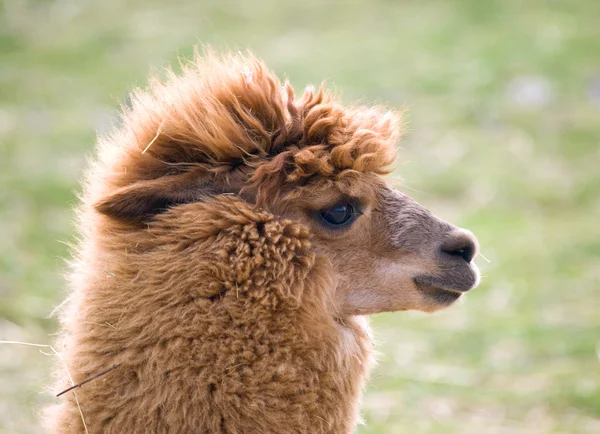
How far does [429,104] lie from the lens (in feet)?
32.4

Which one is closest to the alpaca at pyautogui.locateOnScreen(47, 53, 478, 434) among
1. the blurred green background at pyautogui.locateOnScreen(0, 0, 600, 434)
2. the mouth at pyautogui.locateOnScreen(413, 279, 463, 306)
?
the mouth at pyautogui.locateOnScreen(413, 279, 463, 306)

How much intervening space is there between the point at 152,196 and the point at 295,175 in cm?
47

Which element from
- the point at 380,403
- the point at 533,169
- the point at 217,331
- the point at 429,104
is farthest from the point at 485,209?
the point at 217,331

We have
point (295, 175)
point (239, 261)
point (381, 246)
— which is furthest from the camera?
point (381, 246)

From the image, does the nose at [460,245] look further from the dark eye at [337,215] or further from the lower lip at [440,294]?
the dark eye at [337,215]

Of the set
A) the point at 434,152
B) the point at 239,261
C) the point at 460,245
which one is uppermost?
the point at 434,152

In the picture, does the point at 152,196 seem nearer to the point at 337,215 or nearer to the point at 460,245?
the point at 337,215

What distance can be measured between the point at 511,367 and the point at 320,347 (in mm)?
3061

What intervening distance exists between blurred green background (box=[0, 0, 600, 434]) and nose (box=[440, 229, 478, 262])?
4.53 ft

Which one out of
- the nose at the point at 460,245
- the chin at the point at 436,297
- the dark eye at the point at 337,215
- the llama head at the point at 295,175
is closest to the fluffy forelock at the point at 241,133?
the llama head at the point at 295,175

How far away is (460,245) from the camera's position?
3129mm

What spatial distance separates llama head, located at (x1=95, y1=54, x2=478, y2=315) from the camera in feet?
9.40

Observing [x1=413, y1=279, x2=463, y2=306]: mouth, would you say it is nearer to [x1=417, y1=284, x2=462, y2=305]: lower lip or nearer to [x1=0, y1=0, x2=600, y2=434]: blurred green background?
[x1=417, y1=284, x2=462, y2=305]: lower lip

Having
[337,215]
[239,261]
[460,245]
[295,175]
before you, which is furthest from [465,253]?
[239,261]
